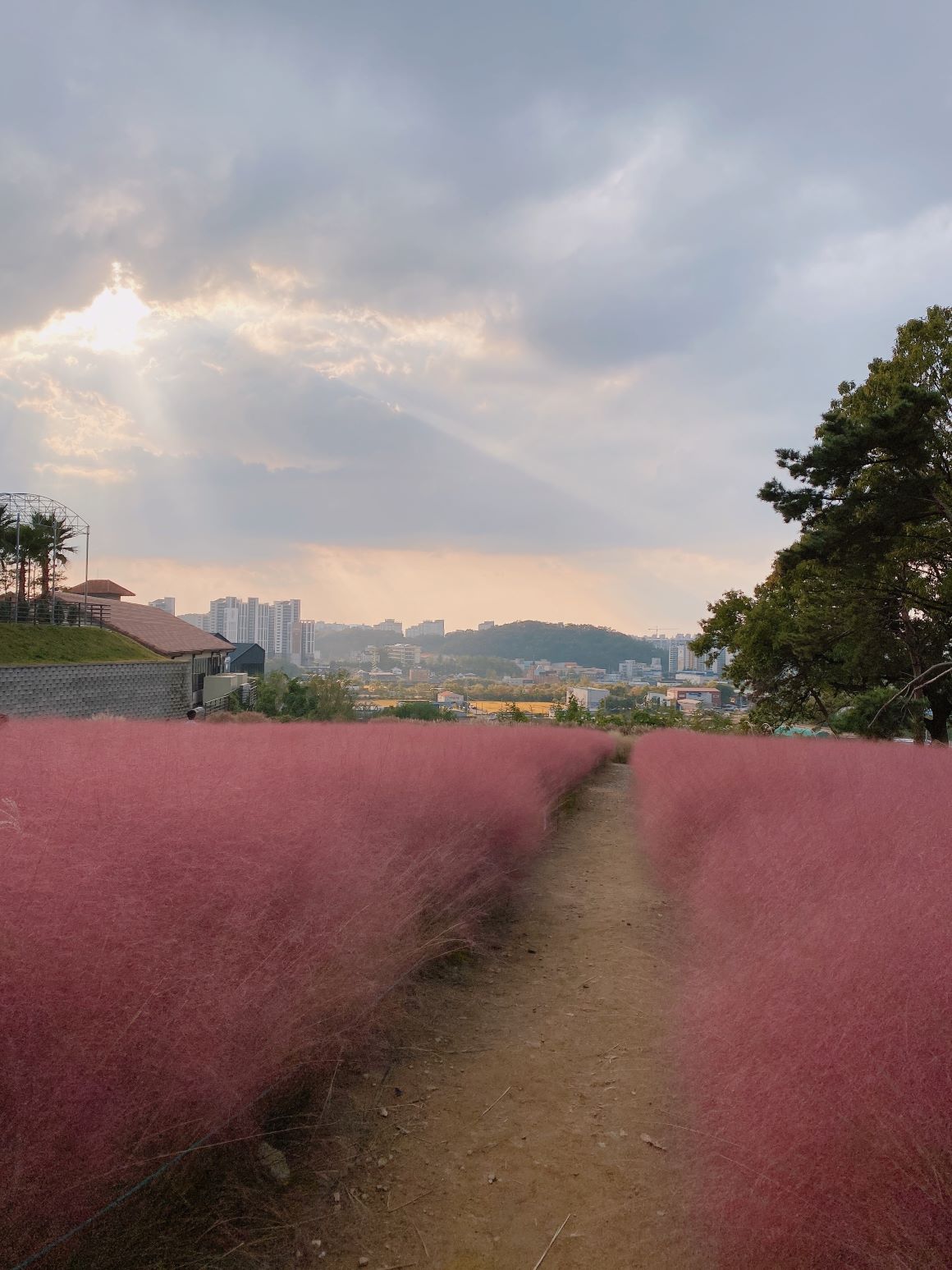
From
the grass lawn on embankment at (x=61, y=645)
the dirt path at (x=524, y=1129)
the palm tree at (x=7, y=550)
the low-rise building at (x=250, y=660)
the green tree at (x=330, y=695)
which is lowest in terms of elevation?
the green tree at (x=330, y=695)

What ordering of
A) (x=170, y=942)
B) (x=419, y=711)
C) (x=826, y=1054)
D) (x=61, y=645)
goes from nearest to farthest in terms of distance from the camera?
(x=826, y=1054) < (x=170, y=942) < (x=419, y=711) < (x=61, y=645)

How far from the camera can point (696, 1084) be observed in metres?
2.28

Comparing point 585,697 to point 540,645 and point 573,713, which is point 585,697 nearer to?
point 573,713

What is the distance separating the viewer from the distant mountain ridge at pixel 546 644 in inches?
2714

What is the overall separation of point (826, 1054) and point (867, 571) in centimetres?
1299

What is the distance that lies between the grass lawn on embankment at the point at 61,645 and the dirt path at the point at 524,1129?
19.5 m

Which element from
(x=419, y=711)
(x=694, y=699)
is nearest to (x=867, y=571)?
(x=419, y=711)

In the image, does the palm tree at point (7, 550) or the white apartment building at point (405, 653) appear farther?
the white apartment building at point (405, 653)

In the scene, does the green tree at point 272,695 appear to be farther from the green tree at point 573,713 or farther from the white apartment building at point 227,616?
the white apartment building at point 227,616

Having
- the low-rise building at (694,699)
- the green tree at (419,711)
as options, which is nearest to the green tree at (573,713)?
the green tree at (419,711)

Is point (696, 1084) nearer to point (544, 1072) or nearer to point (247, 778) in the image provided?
point (544, 1072)

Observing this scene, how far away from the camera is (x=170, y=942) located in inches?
80.1

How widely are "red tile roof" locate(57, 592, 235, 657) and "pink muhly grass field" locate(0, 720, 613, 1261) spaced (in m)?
29.6

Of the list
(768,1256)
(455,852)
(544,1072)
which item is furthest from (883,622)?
(768,1256)
